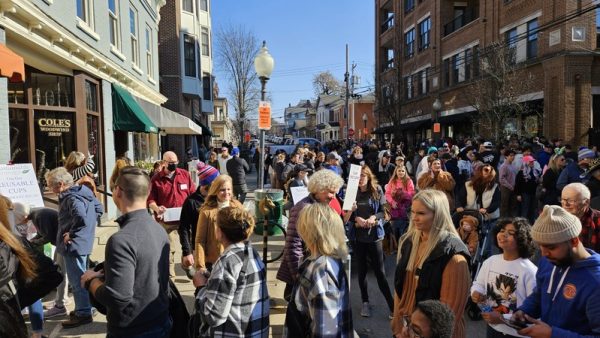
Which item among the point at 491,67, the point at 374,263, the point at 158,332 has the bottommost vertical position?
the point at 374,263

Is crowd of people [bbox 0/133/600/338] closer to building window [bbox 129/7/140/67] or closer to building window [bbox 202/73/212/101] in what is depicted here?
building window [bbox 129/7/140/67]

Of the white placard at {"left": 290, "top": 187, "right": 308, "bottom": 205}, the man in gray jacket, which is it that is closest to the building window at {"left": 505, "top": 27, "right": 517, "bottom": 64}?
the white placard at {"left": 290, "top": 187, "right": 308, "bottom": 205}

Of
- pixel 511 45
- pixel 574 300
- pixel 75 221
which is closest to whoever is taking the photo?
pixel 574 300

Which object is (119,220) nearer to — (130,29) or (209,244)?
(209,244)

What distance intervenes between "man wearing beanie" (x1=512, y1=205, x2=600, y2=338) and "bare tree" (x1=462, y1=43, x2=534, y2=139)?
52.4 feet

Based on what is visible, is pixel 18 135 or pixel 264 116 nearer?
pixel 18 135

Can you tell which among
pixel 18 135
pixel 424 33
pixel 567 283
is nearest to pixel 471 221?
pixel 567 283

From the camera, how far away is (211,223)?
4.36m

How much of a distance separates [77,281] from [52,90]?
5.83 metres

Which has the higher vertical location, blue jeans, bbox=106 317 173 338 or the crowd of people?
the crowd of people

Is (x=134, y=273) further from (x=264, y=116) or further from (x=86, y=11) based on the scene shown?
(x=86, y=11)

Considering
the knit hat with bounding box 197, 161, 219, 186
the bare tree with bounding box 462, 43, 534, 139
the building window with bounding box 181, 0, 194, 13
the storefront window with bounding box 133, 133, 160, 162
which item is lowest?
the knit hat with bounding box 197, 161, 219, 186

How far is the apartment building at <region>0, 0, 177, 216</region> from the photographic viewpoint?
689 cm

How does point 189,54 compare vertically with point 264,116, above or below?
above
